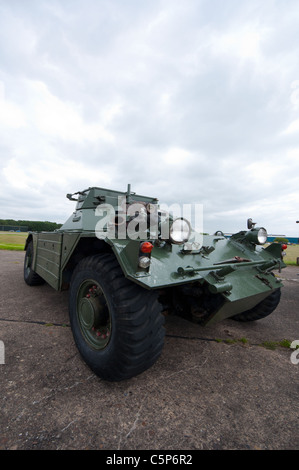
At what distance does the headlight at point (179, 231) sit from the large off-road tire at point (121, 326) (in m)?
0.57

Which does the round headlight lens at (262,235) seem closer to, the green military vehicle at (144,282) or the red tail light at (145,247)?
the green military vehicle at (144,282)

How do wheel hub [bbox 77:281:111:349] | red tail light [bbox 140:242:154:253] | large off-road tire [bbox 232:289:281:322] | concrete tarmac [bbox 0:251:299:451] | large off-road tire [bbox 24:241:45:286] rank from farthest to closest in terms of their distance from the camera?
large off-road tire [bbox 24:241:45:286], large off-road tire [bbox 232:289:281:322], wheel hub [bbox 77:281:111:349], red tail light [bbox 140:242:154:253], concrete tarmac [bbox 0:251:299:451]

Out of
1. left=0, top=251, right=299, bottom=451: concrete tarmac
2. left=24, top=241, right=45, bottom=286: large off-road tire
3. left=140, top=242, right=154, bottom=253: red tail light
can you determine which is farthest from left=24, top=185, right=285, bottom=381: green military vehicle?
left=24, top=241, right=45, bottom=286: large off-road tire

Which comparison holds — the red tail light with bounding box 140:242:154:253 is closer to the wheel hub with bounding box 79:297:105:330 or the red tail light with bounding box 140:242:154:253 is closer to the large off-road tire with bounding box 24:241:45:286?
the wheel hub with bounding box 79:297:105:330

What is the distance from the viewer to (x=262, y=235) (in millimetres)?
3260

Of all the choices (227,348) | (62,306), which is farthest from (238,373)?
(62,306)

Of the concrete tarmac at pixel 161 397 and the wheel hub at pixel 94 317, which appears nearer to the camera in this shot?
the concrete tarmac at pixel 161 397

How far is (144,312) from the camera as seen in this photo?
1.85 meters

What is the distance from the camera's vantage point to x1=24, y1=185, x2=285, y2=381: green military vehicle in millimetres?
1817

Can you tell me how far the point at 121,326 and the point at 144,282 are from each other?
42 cm

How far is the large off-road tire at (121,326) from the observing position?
180 cm

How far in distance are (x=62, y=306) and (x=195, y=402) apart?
9.55ft

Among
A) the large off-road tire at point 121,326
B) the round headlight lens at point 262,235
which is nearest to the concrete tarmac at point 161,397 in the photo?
the large off-road tire at point 121,326
